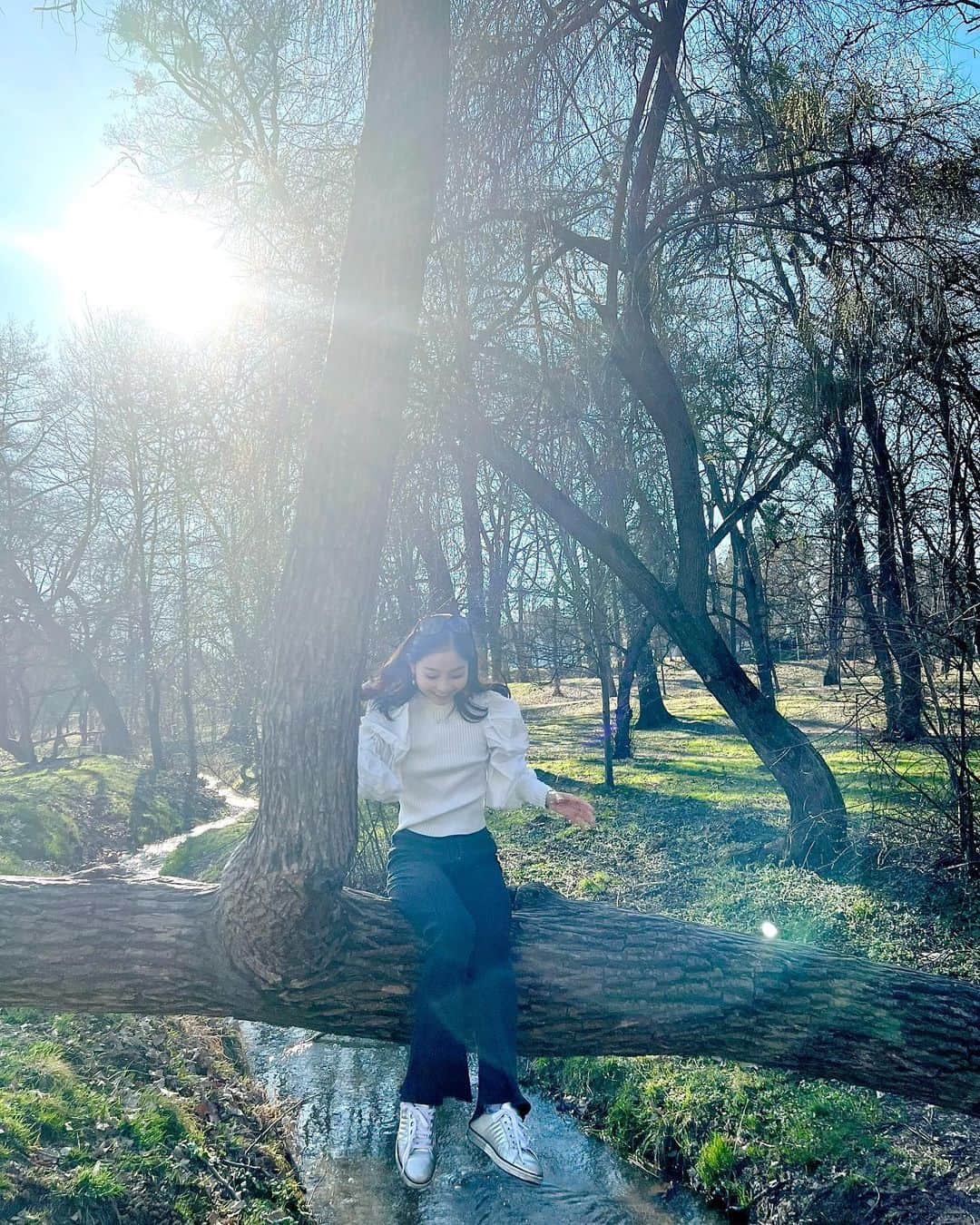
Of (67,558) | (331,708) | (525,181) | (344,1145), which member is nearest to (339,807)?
(331,708)

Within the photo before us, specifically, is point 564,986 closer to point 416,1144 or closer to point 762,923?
point 416,1144

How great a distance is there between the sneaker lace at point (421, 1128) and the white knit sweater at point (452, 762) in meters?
1.01

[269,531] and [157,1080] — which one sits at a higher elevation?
[269,531]

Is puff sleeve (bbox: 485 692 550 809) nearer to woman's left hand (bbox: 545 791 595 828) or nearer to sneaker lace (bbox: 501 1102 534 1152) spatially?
woman's left hand (bbox: 545 791 595 828)

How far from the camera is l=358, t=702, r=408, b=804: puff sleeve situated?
3.64 meters

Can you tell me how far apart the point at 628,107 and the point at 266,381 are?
313cm

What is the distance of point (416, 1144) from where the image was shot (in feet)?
10.7

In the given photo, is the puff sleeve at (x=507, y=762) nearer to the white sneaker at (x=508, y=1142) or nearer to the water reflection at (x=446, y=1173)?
the white sneaker at (x=508, y=1142)

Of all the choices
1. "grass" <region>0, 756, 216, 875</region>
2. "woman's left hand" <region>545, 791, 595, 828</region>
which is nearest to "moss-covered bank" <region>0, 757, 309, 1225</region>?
"woman's left hand" <region>545, 791, 595, 828</region>

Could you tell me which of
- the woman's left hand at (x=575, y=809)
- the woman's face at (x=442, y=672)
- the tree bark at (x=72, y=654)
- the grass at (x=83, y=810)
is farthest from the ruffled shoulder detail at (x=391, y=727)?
the tree bark at (x=72, y=654)

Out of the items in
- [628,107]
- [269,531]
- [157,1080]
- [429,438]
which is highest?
[628,107]

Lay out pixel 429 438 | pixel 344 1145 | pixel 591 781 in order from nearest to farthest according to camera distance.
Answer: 1. pixel 344 1145
2. pixel 429 438
3. pixel 591 781

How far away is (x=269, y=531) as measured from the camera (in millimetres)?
7492

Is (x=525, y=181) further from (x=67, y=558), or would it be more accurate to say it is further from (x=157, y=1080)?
(x=67, y=558)
